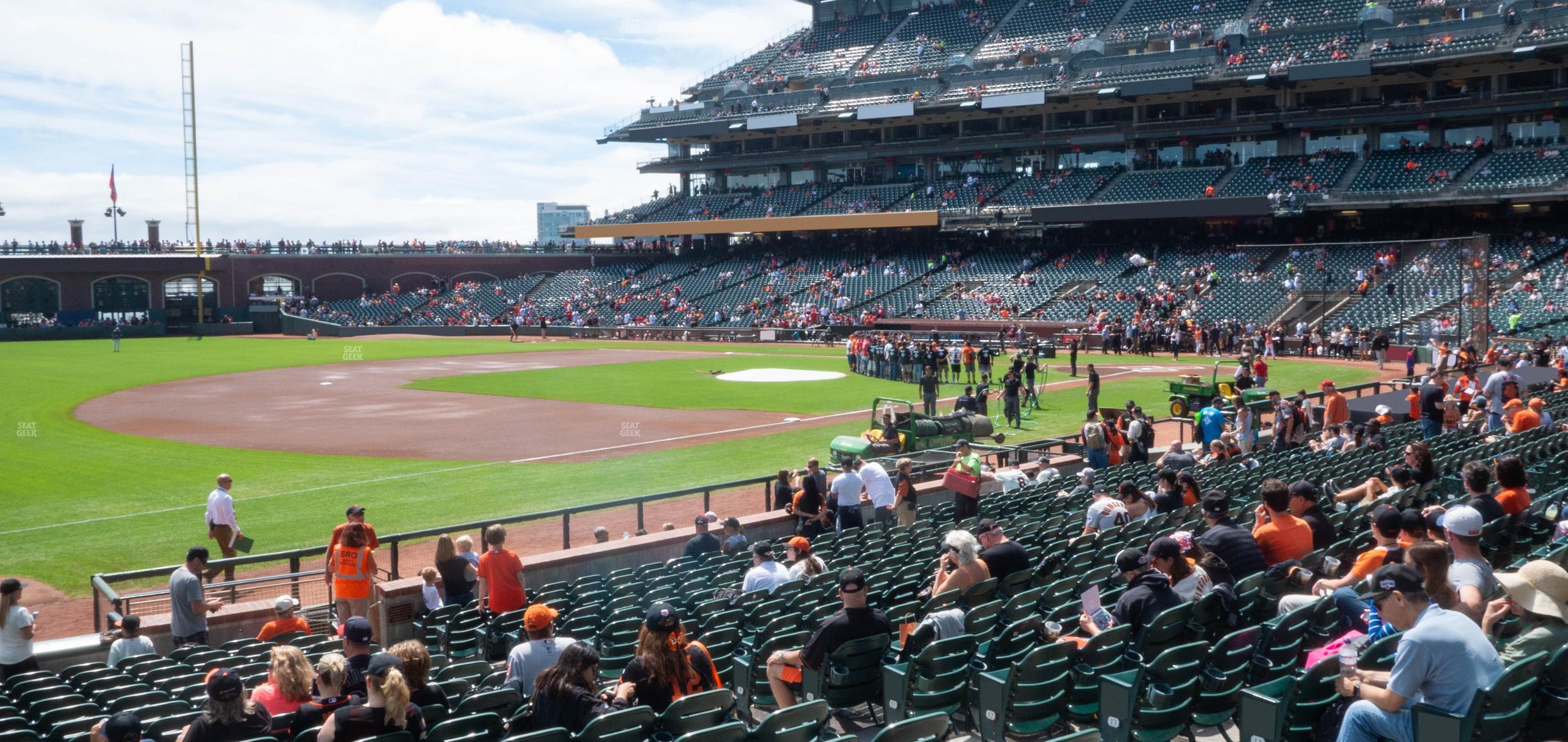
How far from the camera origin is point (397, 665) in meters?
6.43

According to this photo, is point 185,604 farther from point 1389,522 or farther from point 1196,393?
point 1196,393

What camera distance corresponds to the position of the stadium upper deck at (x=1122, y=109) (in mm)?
54688

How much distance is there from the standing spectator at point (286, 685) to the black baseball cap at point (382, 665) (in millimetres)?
732

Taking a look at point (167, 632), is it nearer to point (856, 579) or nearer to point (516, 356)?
point (856, 579)

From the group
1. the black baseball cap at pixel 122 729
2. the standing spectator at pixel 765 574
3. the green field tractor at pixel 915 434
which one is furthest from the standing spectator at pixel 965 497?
the black baseball cap at pixel 122 729

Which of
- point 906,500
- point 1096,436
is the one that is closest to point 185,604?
point 906,500

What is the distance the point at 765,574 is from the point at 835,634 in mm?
2616

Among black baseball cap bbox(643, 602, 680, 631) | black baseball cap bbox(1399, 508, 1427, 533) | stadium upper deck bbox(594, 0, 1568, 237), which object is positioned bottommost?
black baseball cap bbox(643, 602, 680, 631)

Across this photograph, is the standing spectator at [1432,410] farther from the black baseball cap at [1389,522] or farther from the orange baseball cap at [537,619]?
the orange baseball cap at [537,619]

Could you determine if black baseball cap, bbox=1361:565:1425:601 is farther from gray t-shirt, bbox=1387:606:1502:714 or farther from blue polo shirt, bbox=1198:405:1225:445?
blue polo shirt, bbox=1198:405:1225:445

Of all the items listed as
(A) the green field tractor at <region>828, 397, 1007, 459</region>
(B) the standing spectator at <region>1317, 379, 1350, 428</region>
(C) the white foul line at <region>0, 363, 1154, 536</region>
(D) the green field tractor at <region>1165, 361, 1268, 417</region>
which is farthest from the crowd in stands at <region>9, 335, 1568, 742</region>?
(D) the green field tractor at <region>1165, 361, 1268, 417</region>

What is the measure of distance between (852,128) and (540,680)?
246 feet

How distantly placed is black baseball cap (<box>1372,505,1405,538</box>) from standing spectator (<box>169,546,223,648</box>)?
1041 cm

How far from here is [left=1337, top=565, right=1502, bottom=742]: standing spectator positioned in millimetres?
5422
